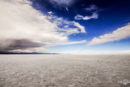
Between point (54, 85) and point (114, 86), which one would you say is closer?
point (114, 86)

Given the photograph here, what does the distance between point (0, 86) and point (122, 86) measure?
5.94 m

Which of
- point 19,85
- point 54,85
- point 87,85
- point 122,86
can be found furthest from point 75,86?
point 19,85

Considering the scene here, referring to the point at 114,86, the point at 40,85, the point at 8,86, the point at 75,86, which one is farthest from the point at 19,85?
the point at 114,86

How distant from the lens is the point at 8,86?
12.1 ft

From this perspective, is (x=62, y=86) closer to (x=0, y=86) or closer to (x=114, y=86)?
(x=114, y=86)

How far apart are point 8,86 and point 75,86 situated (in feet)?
11.1

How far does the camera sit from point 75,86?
12.2 ft

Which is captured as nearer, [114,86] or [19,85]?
[114,86]

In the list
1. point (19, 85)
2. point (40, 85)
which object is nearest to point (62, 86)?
point (40, 85)

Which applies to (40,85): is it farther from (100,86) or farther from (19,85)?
(100,86)

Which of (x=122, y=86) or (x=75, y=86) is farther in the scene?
(x=75, y=86)

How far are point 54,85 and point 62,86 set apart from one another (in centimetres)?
45

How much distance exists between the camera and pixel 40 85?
3.85 metres

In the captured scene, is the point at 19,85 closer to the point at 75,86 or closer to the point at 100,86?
the point at 75,86
